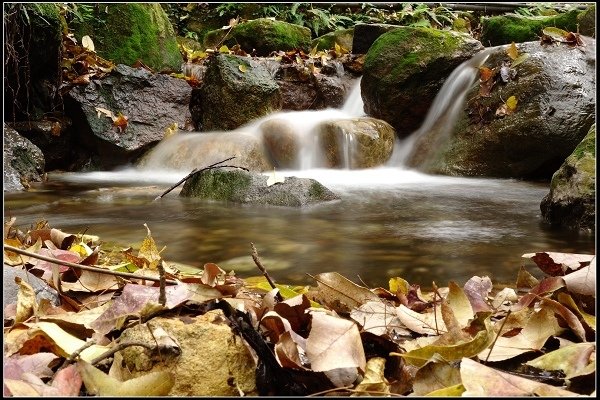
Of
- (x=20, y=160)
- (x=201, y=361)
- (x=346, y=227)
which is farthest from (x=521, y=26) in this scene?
(x=201, y=361)

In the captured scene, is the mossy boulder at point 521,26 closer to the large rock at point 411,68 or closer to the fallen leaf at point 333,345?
the large rock at point 411,68

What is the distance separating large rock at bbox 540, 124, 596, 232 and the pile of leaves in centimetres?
235

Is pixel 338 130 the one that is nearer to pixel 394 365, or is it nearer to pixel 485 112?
pixel 485 112

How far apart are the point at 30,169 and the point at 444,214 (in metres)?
4.65

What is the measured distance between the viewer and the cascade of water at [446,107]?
7309 mm

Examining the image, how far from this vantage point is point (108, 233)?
3.40 metres

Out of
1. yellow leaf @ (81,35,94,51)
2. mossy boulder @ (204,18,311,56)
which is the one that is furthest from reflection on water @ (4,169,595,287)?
mossy boulder @ (204,18,311,56)

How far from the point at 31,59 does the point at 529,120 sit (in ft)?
19.8

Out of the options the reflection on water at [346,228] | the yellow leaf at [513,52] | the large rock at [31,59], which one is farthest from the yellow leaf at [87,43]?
the yellow leaf at [513,52]

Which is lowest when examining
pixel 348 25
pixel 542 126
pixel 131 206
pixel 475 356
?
pixel 131 206

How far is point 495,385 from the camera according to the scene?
2.81ft

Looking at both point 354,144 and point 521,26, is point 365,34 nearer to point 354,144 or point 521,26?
point 521,26

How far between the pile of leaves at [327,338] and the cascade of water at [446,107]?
6050mm

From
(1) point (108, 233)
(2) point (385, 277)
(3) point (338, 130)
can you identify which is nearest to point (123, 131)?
(3) point (338, 130)
